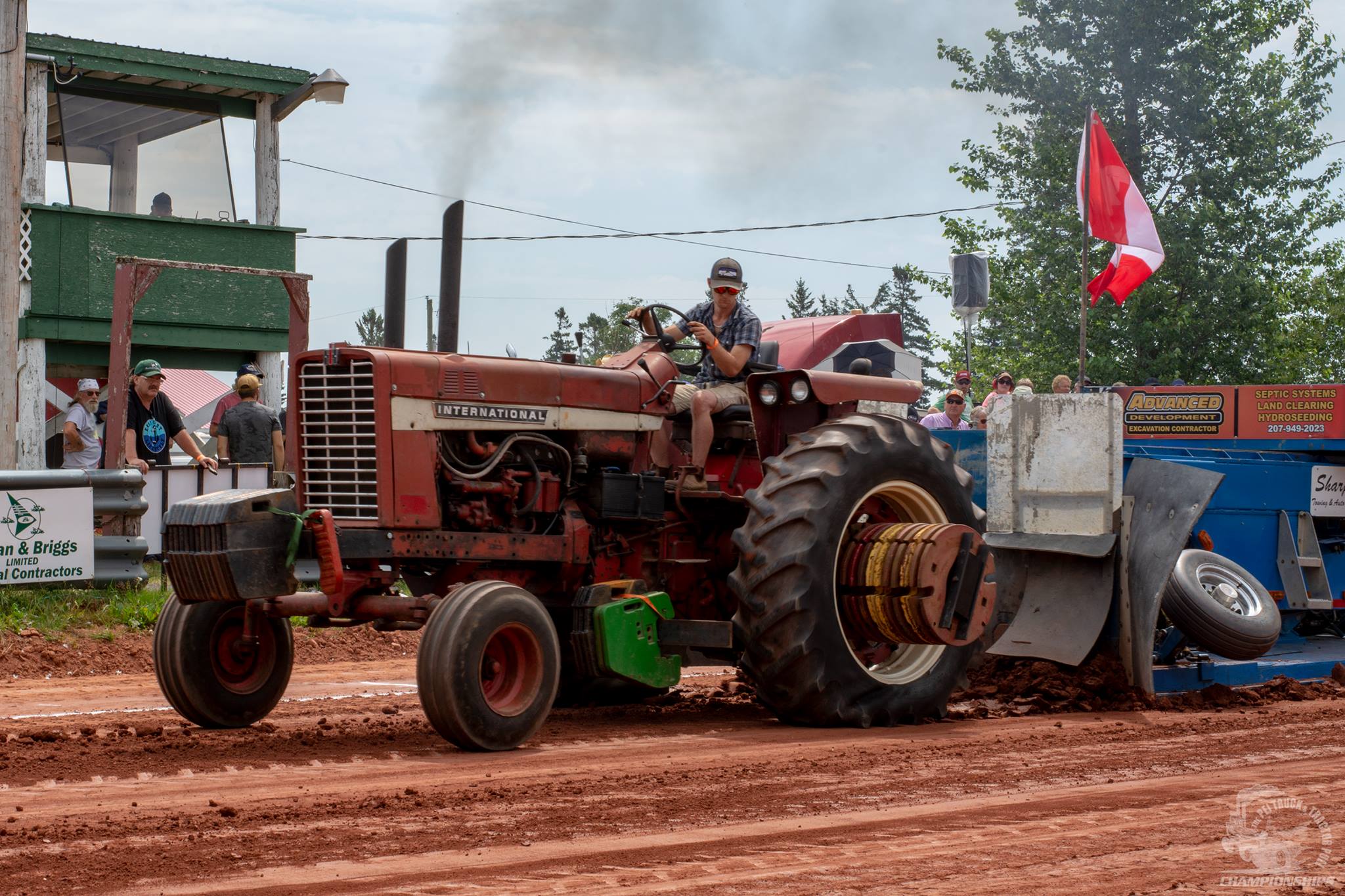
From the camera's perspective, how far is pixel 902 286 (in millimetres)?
84250

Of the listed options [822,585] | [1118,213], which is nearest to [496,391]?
[822,585]

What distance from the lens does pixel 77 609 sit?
10664 millimetres

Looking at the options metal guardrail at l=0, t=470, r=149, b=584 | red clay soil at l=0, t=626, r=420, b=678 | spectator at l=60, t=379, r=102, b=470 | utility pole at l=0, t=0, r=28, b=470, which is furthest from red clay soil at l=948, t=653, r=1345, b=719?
spectator at l=60, t=379, r=102, b=470

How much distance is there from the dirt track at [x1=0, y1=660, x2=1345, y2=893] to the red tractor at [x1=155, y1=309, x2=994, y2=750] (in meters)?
0.29

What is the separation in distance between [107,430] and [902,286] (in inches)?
2966

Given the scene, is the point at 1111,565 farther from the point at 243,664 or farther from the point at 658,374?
the point at 243,664

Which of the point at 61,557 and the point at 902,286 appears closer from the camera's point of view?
the point at 61,557

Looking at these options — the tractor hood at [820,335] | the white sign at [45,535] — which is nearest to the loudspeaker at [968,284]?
the tractor hood at [820,335]

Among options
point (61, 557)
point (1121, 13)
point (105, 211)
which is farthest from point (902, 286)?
point (61, 557)

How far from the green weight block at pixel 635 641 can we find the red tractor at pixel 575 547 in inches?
0.4

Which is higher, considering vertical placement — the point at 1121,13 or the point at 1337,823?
the point at 1121,13

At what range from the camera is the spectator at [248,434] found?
12125 mm

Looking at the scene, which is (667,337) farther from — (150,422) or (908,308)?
(908,308)

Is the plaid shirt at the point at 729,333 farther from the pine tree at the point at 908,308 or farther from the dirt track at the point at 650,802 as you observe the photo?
the pine tree at the point at 908,308
